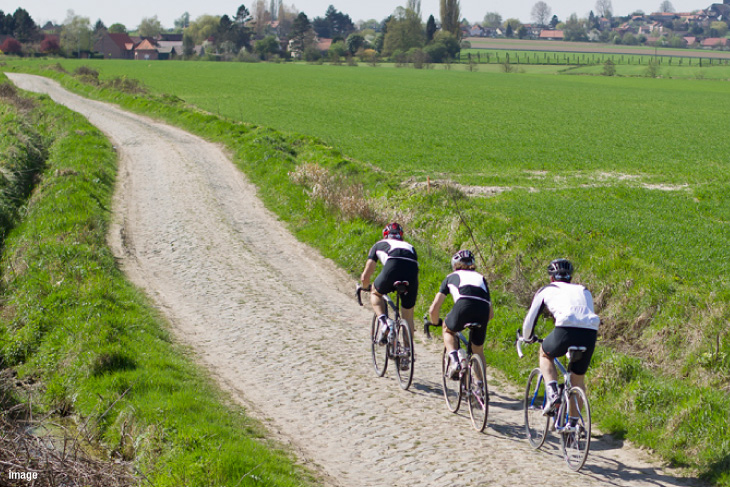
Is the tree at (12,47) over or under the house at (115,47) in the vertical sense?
under

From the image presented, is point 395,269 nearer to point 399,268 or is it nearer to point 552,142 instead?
point 399,268

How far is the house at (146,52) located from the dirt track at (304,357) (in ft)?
490

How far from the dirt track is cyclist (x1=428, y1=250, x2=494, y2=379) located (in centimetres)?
93

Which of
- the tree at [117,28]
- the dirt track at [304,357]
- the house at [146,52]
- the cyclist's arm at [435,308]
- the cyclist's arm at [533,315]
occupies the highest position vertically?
the tree at [117,28]

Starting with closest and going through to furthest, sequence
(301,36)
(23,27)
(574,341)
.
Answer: (574,341), (23,27), (301,36)

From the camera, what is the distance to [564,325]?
7.74m

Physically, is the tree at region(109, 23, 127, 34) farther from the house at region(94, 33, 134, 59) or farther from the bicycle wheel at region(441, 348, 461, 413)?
the bicycle wheel at region(441, 348, 461, 413)

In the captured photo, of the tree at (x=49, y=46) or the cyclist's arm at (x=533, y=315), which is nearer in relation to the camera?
the cyclist's arm at (x=533, y=315)

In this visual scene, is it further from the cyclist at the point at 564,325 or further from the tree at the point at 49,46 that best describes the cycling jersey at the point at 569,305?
the tree at the point at 49,46

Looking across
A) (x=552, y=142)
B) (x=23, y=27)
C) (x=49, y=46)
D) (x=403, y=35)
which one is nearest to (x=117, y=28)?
(x=23, y=27)

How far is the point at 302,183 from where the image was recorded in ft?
73.6

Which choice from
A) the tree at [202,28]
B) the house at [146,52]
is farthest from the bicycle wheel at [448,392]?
the tree at [202,28]

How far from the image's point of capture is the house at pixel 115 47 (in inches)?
6309

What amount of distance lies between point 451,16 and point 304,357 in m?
161
